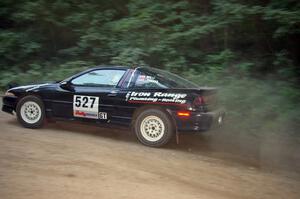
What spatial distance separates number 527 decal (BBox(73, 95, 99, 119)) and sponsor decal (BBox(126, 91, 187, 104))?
714mm

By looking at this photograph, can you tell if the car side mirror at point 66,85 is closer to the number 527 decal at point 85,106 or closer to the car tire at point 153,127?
the number 527 decal at point 85,106

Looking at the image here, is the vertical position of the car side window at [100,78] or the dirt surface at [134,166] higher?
the car side window at [100,78]

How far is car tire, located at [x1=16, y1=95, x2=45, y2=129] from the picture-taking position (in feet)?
28.9

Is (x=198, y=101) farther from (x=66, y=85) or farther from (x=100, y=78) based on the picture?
(x=66, y=85)

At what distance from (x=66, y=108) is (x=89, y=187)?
3.39 meters

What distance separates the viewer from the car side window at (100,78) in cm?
845

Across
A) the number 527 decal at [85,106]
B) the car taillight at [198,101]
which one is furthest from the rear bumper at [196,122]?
the number 527 decal at [85,106]

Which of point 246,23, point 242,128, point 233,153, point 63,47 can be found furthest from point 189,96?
point 63,47

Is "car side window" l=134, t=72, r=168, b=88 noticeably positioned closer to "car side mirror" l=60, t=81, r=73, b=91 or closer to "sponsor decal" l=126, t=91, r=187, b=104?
"sponsor decal" l=126, t=91, r=187, b=104

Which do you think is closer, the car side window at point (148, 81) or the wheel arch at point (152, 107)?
the wheel arch at point (152, 107)

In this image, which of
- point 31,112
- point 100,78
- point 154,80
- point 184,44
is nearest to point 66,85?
point 100,78

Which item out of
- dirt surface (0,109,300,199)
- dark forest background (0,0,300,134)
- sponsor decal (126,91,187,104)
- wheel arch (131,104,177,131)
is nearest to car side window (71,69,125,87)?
sponsor decal (126,91,187,104)

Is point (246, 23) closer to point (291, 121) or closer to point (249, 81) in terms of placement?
point (249, 81)

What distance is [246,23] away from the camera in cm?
1203
